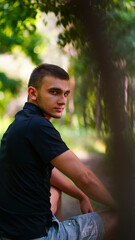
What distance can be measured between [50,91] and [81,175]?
26.1 inches

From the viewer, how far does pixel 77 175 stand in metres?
1.62

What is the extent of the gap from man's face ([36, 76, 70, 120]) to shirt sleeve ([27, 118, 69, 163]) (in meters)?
0.32

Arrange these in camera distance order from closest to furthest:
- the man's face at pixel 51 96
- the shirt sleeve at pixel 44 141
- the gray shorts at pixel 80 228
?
the shirt sleeve at pixel 44 141 < the gray shorts at pixel 80 228 < the man's face at pixel 51 96

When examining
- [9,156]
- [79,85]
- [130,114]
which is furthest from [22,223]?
[79,85]

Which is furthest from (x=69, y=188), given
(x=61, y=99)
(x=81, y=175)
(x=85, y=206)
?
(x=61, y=99)

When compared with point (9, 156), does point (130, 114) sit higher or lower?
higher

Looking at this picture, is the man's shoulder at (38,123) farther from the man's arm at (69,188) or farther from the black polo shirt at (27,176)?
the man's arm at (69,188)

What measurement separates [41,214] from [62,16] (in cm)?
161

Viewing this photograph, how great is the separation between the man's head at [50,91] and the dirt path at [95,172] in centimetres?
62

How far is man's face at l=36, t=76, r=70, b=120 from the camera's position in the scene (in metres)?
1.89

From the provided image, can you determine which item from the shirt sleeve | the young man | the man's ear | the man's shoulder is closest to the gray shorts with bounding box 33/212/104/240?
the young man

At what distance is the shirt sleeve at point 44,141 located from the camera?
1528 mm

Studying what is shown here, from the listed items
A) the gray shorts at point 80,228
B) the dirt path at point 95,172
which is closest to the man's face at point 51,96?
the dirt path at point 95,172

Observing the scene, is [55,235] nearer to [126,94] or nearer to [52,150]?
[52,150]
